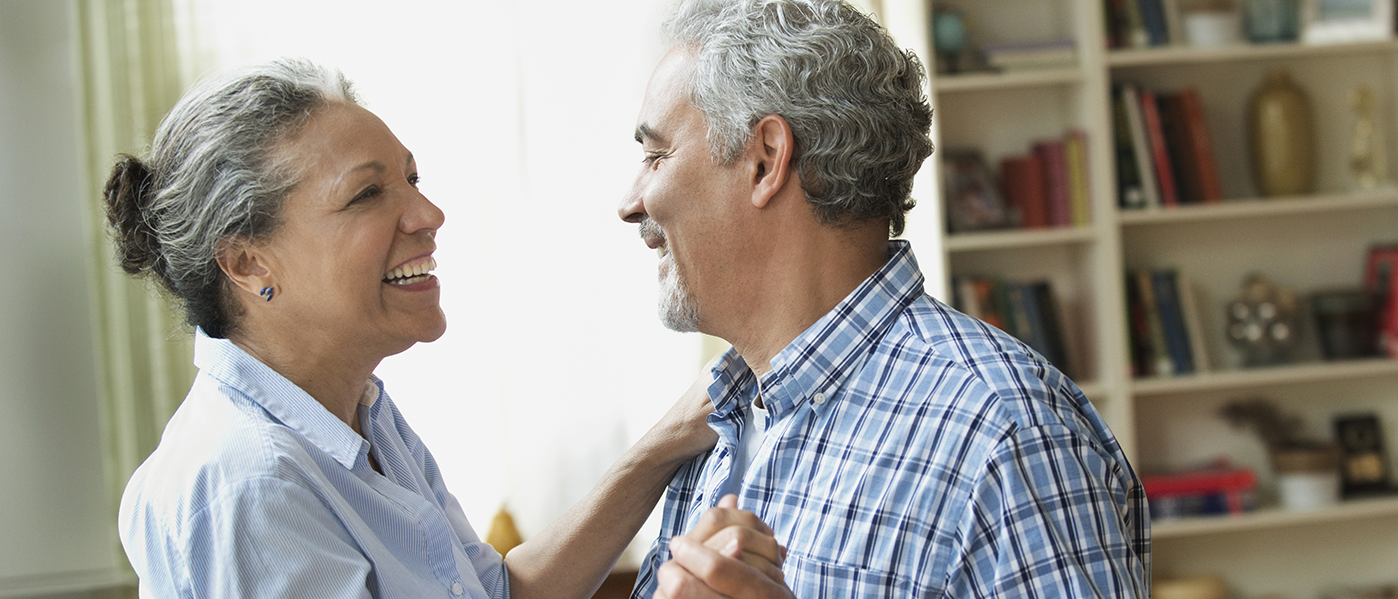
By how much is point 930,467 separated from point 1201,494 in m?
2.56

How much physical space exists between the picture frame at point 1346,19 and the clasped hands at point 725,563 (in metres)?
3.16

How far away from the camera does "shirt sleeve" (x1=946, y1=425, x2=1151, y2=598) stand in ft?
3.23

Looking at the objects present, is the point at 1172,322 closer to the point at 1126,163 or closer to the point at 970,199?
the point at 1126,163

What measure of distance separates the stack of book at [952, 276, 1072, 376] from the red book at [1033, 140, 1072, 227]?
21 cm

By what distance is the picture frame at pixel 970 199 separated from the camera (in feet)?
10.8

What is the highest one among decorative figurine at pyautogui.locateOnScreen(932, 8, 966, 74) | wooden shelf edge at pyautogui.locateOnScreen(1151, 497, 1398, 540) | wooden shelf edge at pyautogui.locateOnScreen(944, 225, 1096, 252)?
decorative figurine at pyautogui.locateOnScreen(932, 8, 966, 74)

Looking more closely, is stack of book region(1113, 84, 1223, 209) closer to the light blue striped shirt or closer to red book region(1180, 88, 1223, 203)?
red book region(1180, 88, 1223, 203)

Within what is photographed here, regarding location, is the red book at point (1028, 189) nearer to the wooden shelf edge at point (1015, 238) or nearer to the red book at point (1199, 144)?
the wooden shelf edge at point (1015, 238)

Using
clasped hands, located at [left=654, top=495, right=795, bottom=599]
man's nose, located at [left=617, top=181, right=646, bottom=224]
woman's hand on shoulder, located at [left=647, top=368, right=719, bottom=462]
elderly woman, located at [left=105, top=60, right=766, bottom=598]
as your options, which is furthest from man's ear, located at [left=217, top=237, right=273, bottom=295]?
clasped hands, located at [left=654, top=495, right=795, bottom=599]

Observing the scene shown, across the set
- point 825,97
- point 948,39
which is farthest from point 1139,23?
point 825,97

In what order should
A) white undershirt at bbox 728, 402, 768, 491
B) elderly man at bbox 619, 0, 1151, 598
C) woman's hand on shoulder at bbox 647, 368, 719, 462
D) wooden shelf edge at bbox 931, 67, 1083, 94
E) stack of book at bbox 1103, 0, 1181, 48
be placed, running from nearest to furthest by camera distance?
elderly man at bbox 619, 0, 1151, 598, white undershirt at bbox 728, 402, 768, 491, woman's hand on shoulder at bbox 647, 368, 719, 462, wooden shelf edge at bbox 931, 67, 1083, 94, stack of book at bbox 1103, 0, 1181, 48

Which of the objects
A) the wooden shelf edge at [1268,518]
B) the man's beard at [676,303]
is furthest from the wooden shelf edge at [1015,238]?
the man's beard at [676,303]

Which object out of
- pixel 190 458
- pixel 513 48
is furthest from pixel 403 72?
pixel 190 458

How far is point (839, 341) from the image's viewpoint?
4.16ft
